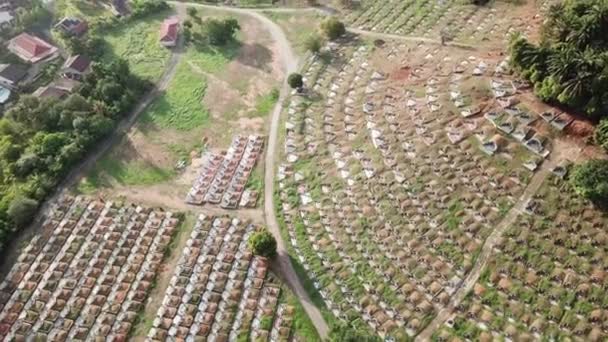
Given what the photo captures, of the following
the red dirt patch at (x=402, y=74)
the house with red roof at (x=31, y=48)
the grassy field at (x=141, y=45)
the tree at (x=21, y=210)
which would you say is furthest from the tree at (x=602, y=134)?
the house with red roof at (x=31, y=48)

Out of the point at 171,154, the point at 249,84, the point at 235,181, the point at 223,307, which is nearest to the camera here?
the point at 223,307

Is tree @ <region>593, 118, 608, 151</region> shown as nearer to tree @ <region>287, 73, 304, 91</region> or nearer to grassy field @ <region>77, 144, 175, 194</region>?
tree @ <region>287, 73, 304, 91</region>

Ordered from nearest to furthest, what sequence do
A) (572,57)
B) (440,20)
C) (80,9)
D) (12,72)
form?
(572,57), (440,20), (12,72), (80,9)

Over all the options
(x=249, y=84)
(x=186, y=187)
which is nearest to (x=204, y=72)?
(x=249, y=84)

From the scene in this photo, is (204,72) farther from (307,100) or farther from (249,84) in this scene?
(307,100)

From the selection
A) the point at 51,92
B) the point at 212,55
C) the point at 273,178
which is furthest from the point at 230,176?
the point at 51,92

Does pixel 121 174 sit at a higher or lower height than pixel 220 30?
lower

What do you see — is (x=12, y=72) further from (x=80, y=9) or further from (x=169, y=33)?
(x=169, y=33)
